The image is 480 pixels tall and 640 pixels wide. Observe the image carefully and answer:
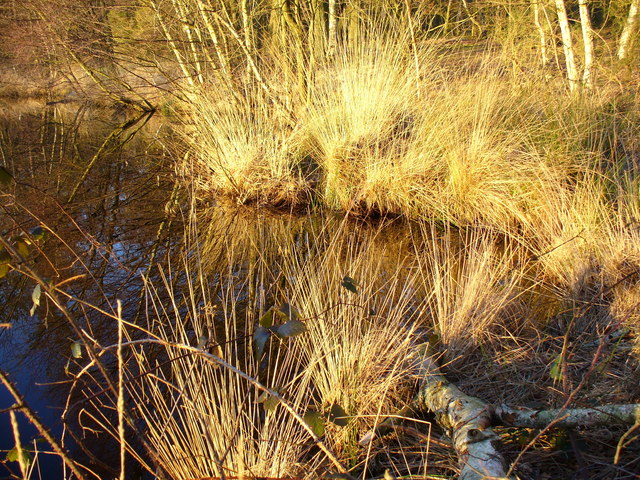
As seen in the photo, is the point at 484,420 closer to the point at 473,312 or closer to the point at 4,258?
the point at 473,312

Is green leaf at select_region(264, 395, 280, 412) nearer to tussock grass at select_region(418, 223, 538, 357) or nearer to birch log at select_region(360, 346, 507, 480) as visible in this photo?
birch log at select_region(360, 346, 507, 480)

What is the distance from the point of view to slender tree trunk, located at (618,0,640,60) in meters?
5.46

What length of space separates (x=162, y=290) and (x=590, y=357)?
8.15ft

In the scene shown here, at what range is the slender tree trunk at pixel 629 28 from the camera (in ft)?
17.9

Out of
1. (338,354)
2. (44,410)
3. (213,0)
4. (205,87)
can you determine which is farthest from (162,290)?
(213,0)

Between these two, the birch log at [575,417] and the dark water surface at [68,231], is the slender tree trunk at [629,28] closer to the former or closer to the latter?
the dark water surface at [68,231]

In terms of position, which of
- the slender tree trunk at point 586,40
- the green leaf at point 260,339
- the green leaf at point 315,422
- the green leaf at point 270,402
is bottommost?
the green leaf at point 315,422

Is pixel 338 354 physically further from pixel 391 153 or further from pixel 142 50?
pixel 142 50

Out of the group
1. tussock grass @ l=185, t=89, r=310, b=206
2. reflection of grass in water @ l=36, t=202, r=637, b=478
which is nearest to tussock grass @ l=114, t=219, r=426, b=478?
reflection of grass in water @ l=36, t=202, r=637, b=478

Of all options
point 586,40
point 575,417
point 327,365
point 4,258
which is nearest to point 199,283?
point 327,365

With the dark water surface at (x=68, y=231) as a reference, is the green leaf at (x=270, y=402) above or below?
above

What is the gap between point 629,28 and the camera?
18.2 ft

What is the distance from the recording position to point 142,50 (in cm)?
685

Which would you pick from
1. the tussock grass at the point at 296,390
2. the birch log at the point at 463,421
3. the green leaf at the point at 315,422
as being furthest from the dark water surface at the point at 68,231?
the birch log at the point at 463,421
